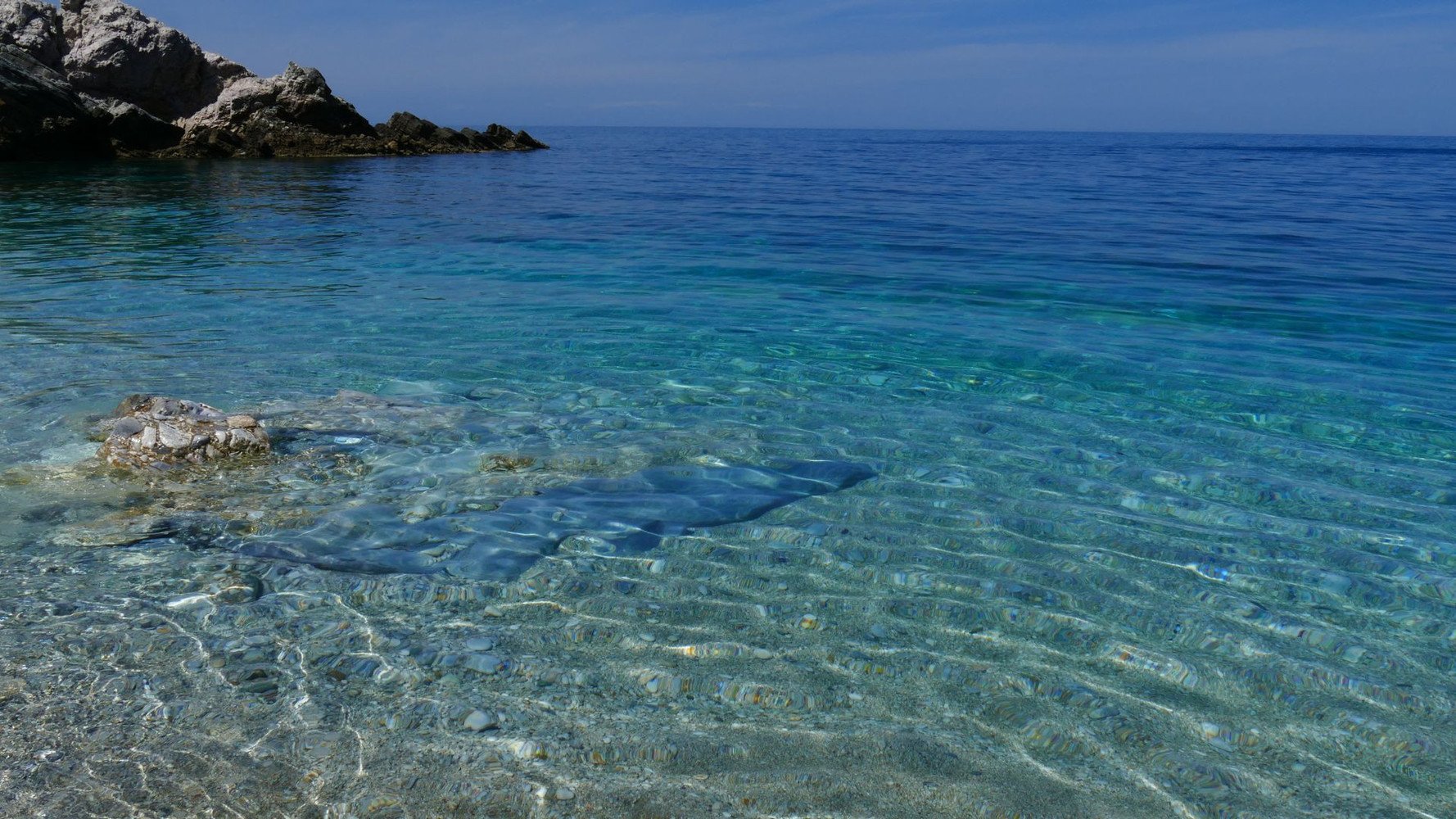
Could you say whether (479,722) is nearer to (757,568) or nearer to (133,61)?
(757,568)

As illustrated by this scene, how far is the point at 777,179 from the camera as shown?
33.2 metres

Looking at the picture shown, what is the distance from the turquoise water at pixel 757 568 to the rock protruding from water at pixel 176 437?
26cm

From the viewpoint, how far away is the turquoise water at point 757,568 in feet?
10.3

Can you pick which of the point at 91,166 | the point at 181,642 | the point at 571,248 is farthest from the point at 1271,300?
the point at 91,166

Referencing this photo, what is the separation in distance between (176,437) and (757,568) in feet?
11.9

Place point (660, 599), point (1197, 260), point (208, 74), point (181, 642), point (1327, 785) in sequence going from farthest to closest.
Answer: point (208, 74) < point (1197, 260) < point (660, 599) < point (181, 642) < point (1327, 785)

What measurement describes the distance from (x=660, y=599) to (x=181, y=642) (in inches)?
75.8

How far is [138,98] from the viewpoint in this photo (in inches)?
1515

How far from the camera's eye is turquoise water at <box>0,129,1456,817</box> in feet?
10.3

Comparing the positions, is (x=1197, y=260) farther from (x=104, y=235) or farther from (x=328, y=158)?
(x=328, y=158)

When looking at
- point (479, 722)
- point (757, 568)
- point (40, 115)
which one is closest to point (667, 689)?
point (479, 722)

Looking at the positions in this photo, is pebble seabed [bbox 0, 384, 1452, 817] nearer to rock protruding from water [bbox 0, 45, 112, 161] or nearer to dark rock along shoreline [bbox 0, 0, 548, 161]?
rock protruding from water [bbox 0, 45, 112, 161]

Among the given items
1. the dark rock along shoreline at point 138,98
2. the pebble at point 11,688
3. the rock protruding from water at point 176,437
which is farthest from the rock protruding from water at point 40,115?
the pebble at point 11,688

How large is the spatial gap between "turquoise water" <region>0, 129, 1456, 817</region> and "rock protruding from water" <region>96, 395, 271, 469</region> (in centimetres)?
26
